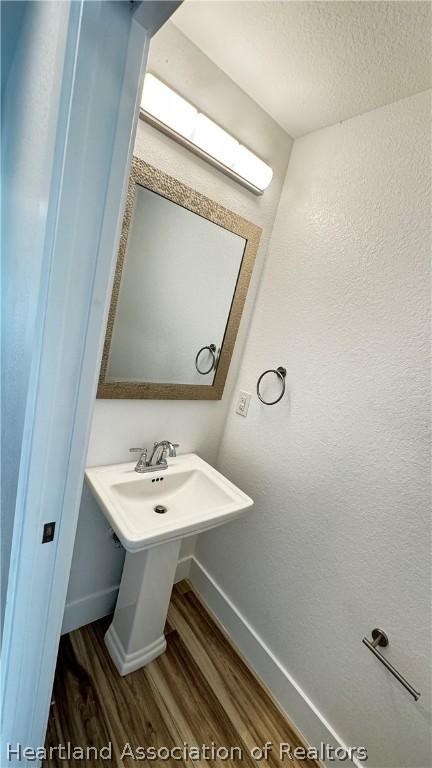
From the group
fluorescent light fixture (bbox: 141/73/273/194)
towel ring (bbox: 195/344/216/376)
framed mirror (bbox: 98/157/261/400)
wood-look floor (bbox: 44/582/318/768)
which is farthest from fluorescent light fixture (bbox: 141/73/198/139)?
wood-look floor (bbox: 44/582/318/768)

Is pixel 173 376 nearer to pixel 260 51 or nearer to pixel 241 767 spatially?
pixel 260 51

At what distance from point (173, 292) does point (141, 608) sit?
127cm

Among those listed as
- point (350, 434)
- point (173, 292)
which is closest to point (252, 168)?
point (173, 292)

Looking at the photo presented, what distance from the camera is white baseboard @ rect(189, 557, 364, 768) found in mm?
1209

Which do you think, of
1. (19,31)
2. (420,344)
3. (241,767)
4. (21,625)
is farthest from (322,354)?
(241,767)

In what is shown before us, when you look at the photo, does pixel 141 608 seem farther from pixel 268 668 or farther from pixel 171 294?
pixel 171 294

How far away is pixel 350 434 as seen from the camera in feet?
3.76

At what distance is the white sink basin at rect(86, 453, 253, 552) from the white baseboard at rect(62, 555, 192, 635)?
56 centimetres

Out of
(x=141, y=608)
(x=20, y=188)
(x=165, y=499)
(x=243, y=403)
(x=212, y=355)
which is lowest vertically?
(x=141, y=608)

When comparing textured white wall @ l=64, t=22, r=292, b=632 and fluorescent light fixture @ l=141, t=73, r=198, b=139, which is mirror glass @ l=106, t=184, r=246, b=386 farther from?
fluorescent light fixture @ l=141, t=73, r=198, b=139

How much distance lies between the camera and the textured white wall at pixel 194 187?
108 centimetres

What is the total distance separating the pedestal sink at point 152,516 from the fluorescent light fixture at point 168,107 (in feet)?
4.06

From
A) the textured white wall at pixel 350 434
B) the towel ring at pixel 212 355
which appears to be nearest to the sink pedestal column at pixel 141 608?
the textured white wall at pixel 350 434

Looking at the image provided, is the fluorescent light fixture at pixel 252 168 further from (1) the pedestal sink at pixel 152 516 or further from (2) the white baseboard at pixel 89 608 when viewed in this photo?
(2) the white baseboard at pixel 89 608
